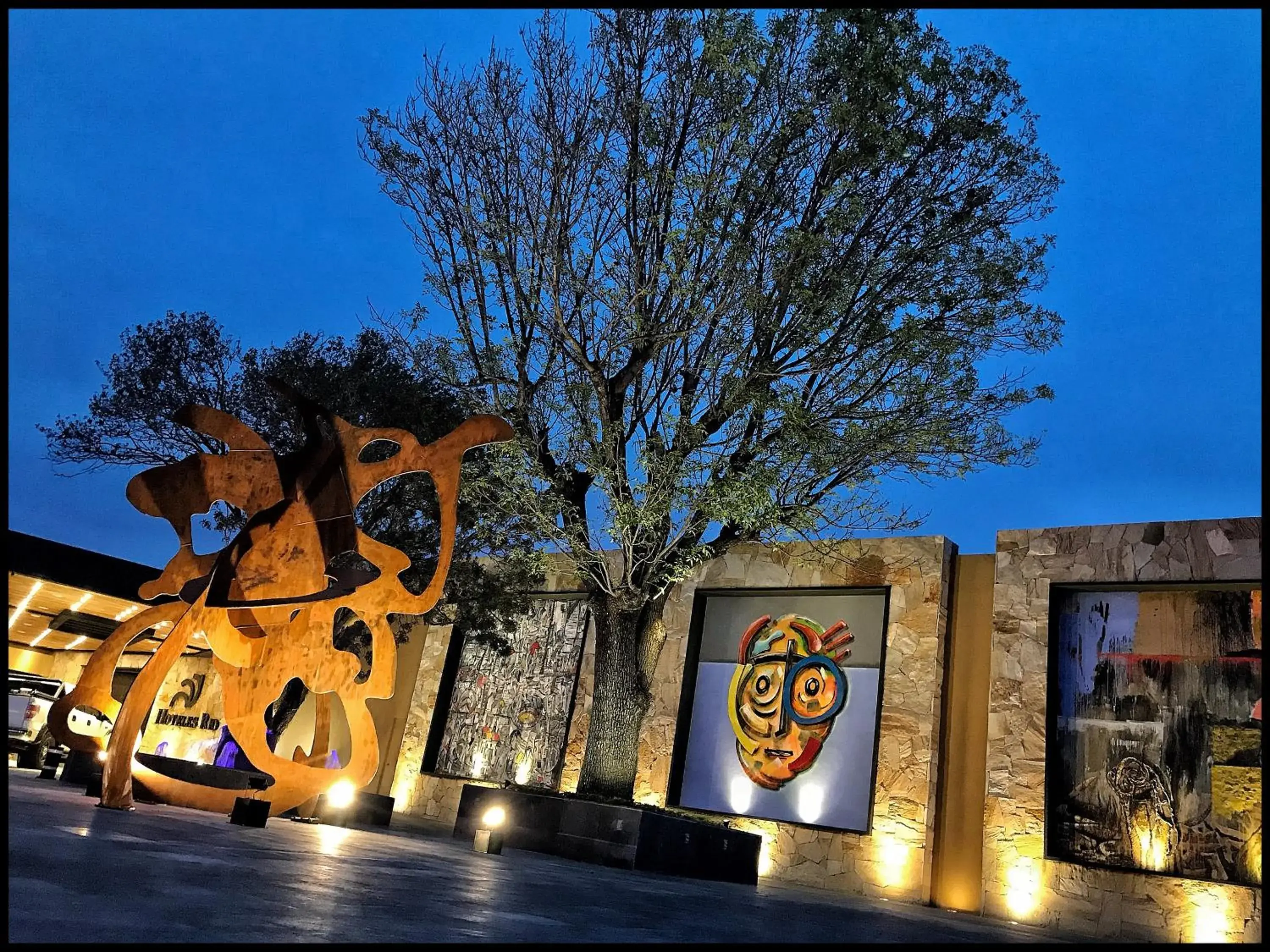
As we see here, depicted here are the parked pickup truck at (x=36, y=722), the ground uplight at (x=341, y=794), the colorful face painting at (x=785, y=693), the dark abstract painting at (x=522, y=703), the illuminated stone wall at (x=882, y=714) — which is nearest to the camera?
the ground uplight at (x=341, y=794)

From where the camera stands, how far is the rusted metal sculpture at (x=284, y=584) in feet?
24.5

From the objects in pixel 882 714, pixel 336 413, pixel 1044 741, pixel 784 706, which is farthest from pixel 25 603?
pixel 1044 741

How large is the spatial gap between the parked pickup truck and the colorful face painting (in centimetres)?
882

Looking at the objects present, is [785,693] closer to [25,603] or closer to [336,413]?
[336,413]

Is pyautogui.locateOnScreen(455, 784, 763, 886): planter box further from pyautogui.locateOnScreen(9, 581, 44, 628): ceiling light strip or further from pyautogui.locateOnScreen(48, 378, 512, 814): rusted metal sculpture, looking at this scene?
pyautogui.locateOnScreen(9, 581, 44, 628): ceiling light strip

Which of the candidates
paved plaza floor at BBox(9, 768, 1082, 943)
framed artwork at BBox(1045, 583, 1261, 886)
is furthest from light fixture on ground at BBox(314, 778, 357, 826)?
framed artwork at BBox(1045, 583, 1261, 886)

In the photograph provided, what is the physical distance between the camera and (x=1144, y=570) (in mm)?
11141

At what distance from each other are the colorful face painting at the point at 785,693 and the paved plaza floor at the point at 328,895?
198 inches

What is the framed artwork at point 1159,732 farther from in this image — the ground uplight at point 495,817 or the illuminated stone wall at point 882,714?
the ground uplight at point 495,817

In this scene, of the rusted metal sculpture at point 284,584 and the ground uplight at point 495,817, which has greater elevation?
the rusted metal sculpture at point 284,584

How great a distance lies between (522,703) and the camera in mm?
15727

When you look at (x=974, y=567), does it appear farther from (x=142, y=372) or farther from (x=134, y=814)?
(x=142, y=372)

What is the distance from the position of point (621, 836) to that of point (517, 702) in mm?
7699

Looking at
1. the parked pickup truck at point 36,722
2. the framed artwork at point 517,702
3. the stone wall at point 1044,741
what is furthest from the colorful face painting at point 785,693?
the parked pickup truck at point 36,722
